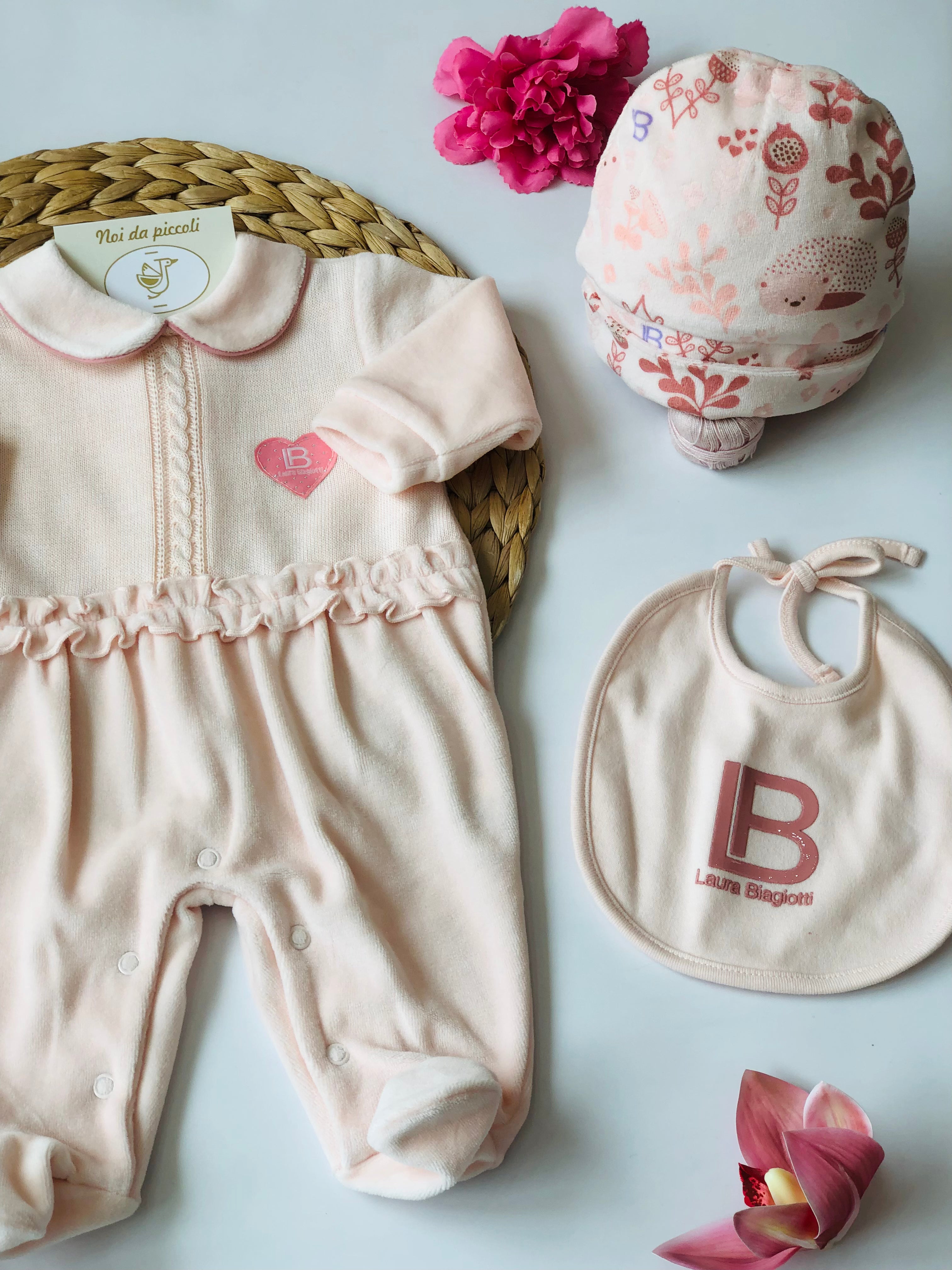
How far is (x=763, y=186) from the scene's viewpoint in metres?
1.03

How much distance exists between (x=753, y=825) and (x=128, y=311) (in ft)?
2.82

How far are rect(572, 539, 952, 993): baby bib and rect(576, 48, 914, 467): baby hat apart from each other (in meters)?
0.24

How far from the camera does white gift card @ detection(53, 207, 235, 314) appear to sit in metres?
1.24

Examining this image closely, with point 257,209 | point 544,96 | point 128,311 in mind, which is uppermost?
point 544,96

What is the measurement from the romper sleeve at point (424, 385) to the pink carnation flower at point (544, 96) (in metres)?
0.26

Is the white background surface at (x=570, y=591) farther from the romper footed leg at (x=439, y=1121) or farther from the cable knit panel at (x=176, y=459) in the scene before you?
the cable knit panel at (x=176, y=459)

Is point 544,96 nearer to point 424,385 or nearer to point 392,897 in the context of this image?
point 424,385

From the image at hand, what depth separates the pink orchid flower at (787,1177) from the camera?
90 cm

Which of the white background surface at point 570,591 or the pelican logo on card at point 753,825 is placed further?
the pelican logo on card at point 753,825

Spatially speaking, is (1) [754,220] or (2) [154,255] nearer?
(1) [754,220]

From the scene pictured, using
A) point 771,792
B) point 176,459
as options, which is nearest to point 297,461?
point 176,459

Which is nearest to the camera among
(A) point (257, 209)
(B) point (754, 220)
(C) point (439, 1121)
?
(C) point (439, 1121)

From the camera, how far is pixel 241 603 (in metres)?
1.13

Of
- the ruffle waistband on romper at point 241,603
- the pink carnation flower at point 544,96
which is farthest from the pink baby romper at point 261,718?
the pink carnation flower at point 544,96
